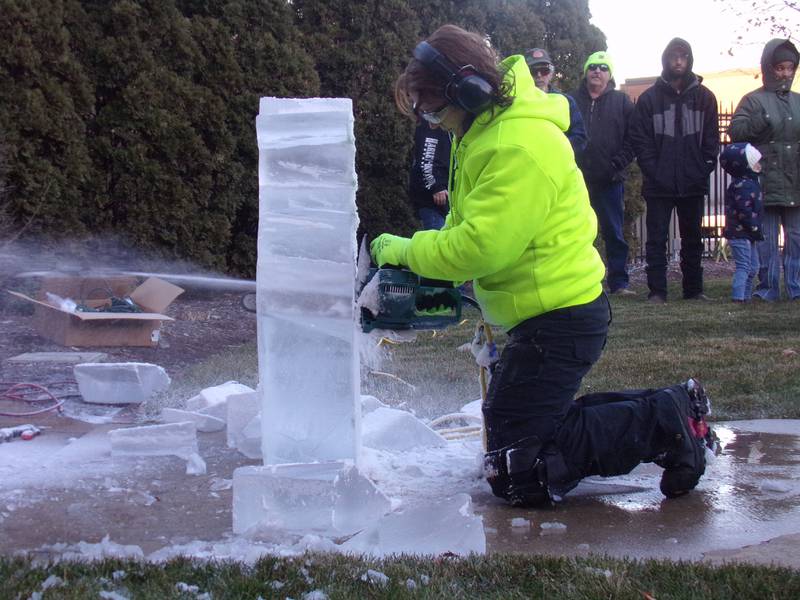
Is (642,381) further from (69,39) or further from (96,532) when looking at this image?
(69,39)

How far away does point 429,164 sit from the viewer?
742 centimetres

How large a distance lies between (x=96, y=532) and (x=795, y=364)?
3.99m

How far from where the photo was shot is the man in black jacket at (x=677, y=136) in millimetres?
8344

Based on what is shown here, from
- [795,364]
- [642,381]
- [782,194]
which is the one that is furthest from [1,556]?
[782,194]

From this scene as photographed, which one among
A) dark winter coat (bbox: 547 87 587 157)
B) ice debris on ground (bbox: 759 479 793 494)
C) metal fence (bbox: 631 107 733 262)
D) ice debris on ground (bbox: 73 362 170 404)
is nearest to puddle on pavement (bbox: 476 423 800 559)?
ice debris on ground (bbox: 759 479 793 494)

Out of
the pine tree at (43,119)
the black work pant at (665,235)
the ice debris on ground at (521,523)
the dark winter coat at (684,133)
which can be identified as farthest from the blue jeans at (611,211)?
→ the ice debris on ground at (521,523)

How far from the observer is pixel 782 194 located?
8164mm

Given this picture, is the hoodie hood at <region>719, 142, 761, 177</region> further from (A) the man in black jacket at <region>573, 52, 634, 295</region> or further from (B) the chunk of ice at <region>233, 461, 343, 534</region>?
(B) the chunk of ice at <region>233, 461, 343, 534</region>

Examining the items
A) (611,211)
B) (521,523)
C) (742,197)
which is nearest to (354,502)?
(521,523)

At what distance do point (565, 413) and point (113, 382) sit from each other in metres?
2.64

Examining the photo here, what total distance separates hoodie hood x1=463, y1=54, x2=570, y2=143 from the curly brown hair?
0.02 meters

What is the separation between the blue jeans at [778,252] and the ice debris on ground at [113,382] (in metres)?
5.79

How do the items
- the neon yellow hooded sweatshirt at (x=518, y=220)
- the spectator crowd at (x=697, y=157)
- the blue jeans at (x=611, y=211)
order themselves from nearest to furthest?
the neon yellow hooded sweatshirt at (x=518, y=220)
the spectator crowd at (x=697, y=157)
the blue jeans at (x=611, y=211)

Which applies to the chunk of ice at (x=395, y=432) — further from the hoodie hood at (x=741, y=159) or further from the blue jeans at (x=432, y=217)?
the hoodie hood at (x=741, y=159)
